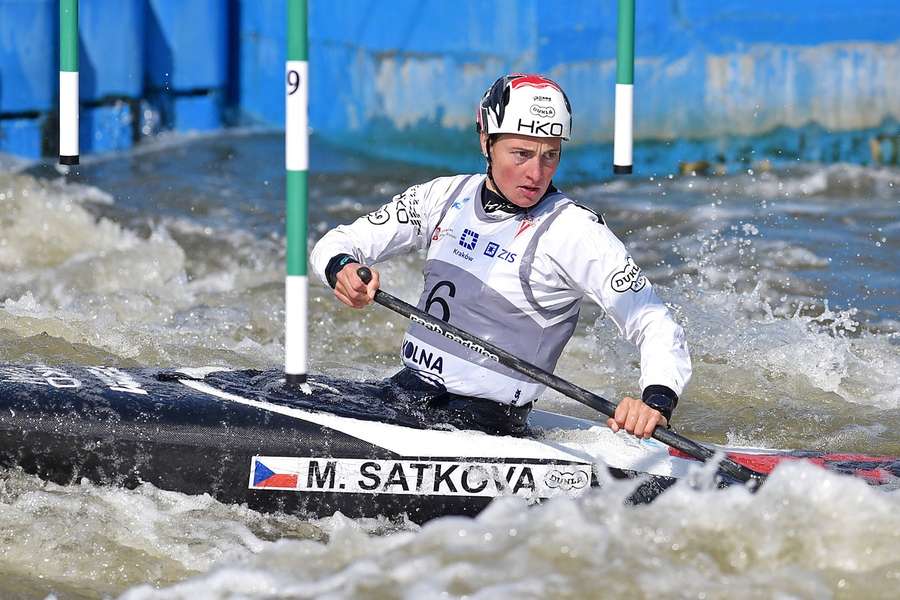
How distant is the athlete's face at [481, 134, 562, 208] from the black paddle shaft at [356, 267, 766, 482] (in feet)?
1.50

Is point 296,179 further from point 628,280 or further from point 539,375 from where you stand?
point 628,280

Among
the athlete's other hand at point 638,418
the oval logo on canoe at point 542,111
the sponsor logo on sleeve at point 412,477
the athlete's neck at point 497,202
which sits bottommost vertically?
the sponsor logo on sleeve at point 412,477

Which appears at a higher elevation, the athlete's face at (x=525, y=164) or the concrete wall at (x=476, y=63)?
the concrete wall at (x=476, y=63)

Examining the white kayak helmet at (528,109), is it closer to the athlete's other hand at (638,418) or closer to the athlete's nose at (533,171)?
the athlete's nose at (533,171)

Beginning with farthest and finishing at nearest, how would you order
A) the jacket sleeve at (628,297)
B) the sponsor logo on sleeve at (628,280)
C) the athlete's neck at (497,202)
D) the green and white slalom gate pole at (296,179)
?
the athlete's neck at (497,202) → the sponsor logo on sleeve at (628,280) → the jacket sleeve at (628,297) → the green and white slalom gate pole at (296,179)

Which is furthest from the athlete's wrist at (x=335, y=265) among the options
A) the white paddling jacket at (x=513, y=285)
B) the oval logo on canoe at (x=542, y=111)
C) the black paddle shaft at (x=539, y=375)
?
the oval logo on canoe at (x=542, y=111)

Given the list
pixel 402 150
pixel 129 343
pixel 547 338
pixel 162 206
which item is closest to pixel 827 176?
pixel 402 150

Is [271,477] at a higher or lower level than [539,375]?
lower

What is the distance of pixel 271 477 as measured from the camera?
12.8 ft

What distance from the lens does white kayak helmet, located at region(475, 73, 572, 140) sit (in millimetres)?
3896

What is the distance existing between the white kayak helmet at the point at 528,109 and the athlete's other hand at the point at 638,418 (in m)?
0.86

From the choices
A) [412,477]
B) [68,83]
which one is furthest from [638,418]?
[68,83]

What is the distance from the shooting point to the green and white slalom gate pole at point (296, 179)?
11.6 feet

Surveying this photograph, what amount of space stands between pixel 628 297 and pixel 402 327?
142 inches
